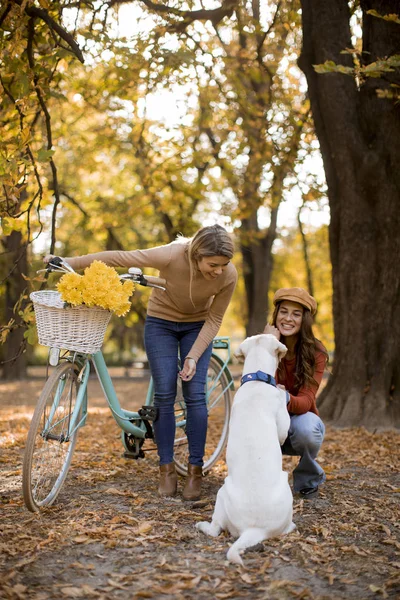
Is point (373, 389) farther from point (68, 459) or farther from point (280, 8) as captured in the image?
point (280, 8)

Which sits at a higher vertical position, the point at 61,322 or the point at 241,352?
the point at 61,322

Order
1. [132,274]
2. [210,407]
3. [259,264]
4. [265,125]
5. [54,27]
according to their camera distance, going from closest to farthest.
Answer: [132,274] < [210,407] < [54,27] < [265,125] < [259,264]

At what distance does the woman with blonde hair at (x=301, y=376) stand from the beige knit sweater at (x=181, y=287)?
1.22 ft

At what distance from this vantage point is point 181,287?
421 cm

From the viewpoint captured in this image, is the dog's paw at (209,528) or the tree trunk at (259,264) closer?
the dog's paw at (209,528)

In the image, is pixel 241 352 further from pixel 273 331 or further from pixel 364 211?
pixel 364 211

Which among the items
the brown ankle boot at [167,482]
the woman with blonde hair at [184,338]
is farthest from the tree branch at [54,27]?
the brown ankle boot at [167,482]

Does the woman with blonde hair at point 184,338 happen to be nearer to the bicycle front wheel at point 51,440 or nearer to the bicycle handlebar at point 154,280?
the bicycle handlebar at point 154,280

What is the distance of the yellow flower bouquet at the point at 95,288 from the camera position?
3584 millimetres

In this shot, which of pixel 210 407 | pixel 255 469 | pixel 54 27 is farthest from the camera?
pixel 54 27

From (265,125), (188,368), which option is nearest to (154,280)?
(188,368)

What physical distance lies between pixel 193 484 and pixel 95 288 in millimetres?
1531

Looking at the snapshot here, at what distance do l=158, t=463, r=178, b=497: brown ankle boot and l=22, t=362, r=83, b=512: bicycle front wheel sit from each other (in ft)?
2.12

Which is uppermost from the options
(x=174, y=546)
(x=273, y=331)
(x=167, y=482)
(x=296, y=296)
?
(x=296, y=296)
